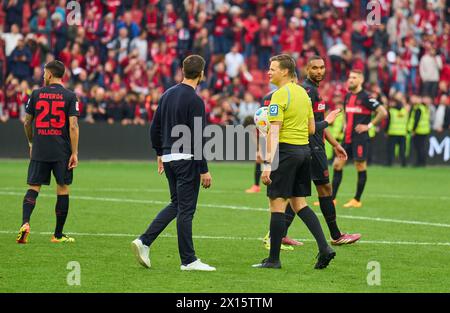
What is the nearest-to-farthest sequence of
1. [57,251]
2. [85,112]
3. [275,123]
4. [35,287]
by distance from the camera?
[35,287]
[275,123]
[57,251]
[85,112]

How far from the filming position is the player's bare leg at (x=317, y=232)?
11.1 meters

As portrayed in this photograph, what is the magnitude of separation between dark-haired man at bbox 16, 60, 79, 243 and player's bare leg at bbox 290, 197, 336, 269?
316 cm

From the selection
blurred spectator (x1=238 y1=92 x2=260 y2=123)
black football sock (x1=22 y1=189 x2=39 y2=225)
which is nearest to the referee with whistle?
black football sock (x1=22 y1=189 x2=39 y2=225)

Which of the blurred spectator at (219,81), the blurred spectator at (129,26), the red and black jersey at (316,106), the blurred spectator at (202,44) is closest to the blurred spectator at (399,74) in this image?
the blurred spectator at (219,81)

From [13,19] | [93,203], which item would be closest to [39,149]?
[93,203]

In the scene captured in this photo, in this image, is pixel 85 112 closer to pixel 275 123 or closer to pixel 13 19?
pixel 13 19

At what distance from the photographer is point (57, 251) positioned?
481 inches

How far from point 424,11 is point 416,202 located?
16.1 meters

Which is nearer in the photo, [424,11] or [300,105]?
[300,105]

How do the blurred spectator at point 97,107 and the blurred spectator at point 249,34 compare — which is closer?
the blurred spectator at point 97,107

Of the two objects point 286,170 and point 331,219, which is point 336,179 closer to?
point 331,219

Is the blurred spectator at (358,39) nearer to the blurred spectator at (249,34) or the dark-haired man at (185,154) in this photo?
the blurred spectator at (249,34)

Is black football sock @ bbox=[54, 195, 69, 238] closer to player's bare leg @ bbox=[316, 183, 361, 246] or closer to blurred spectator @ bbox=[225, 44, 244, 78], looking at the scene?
player's bare leg @ bbox=[316, 183, 361, 246]

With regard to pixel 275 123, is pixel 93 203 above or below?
below
